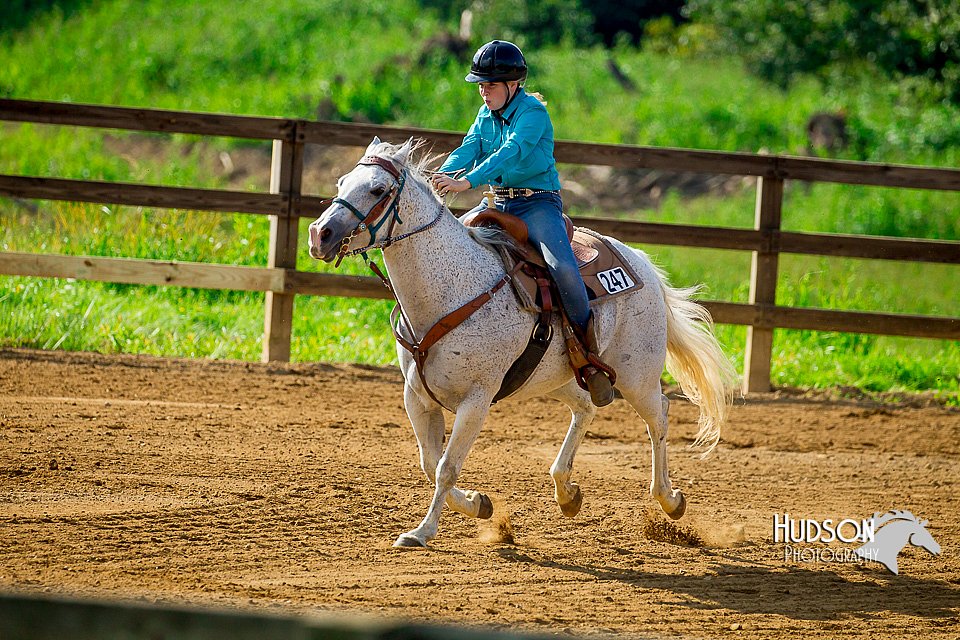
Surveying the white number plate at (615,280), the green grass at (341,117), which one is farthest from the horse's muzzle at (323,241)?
the green grass at (341,117)

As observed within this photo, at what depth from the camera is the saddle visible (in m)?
5.12

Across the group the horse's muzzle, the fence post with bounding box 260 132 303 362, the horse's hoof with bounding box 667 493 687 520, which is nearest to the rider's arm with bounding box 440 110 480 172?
the horse's muzzle

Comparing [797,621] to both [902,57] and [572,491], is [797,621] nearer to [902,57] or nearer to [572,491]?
[572,491]

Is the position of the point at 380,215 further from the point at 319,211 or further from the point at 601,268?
the point at 319,211

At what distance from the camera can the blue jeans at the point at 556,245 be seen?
5148 mm

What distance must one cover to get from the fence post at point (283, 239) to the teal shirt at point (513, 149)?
375 centimetres

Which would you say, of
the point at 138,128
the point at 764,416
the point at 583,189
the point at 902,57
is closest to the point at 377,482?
the point at 764,416

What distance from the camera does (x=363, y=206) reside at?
452 cm

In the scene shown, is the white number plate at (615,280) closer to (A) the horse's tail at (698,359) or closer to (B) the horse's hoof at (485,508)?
(A) the horse's tail at (698,359)

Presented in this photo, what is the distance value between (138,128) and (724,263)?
933cm

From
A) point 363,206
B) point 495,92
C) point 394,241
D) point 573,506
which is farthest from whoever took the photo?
point 573,506

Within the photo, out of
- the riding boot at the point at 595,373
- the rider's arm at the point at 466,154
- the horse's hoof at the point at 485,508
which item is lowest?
the horse's hoof at the point at 485,508

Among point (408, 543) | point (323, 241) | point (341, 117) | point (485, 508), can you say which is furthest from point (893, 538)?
point (341, 117)

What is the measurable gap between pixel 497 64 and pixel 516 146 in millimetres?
A: 414
